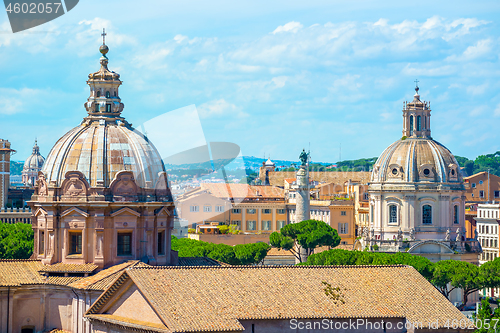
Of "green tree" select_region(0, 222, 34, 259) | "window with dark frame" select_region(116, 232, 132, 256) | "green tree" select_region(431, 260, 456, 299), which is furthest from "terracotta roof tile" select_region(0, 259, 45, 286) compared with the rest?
"green tree" select_region(431, 260, 456, 299)

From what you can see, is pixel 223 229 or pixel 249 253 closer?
pixel 249 253

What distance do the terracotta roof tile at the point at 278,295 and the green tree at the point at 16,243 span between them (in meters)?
27.4

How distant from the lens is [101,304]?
51156 millimetres

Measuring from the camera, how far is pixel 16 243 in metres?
78.7

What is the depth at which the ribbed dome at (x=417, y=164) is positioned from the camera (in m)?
113

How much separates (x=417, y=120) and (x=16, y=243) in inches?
2071

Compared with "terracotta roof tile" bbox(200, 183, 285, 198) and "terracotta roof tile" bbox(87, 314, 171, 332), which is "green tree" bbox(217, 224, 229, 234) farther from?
"terracotta roof tile" bbox(87, 314, 171, 332)

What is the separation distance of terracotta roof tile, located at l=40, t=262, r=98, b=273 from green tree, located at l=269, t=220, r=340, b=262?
66.7 m

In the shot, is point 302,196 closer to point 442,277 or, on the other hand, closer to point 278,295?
point 442,277

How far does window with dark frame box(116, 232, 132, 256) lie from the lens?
190ft

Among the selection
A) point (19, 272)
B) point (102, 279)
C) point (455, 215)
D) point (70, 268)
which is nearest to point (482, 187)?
point (455, 215)

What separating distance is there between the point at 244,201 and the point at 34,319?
104 m

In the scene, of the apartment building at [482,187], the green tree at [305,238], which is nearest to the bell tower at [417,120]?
the green tree at [305,238]

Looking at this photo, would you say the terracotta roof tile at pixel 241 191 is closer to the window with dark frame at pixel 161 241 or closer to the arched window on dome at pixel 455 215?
the arched window on dome at pixel 455 215
